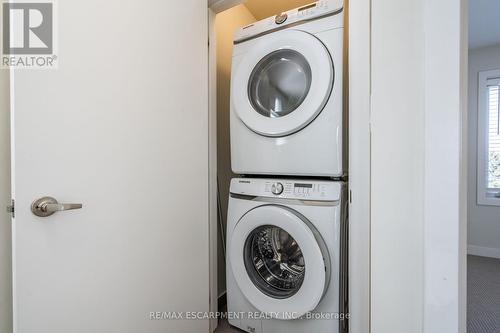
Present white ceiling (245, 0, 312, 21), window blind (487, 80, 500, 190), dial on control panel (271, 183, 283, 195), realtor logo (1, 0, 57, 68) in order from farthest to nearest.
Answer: window blind (487, 80, 500, 190)
white ceiling (245, 0, 312, 21)
dial on control panel (271, 183, 283, 195)
realtor logo (1, 0, 57, 68)

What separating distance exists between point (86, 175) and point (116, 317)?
0.53m

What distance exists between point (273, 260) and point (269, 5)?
1945mm

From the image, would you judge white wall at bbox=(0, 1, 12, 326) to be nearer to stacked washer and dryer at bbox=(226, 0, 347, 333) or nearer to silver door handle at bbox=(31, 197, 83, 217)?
silver door handle at bbox=(31, 197, 83, 217)

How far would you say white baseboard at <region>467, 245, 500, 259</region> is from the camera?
8.93 ft

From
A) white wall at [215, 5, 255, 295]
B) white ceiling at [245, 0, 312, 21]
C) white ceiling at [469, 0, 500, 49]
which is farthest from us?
white ceiling at [469, 0, 500, 49]

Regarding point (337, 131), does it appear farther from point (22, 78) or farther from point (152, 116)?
point (22, 78)

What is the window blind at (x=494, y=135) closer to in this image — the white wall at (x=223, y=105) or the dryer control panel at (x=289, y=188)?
the dryer control panel at (x=289, y=188)

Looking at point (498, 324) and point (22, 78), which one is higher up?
point (22, 78)

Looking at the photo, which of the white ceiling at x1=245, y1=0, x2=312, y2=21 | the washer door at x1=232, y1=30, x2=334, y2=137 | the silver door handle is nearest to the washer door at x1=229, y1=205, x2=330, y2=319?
the washer door at x1=232, y1=30, x2=334, y2=137

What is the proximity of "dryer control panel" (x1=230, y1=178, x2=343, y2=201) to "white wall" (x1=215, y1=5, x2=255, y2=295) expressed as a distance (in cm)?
48

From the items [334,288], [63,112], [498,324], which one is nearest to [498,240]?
[498,324]

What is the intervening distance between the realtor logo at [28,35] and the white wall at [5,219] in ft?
0.34

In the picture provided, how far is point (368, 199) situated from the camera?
886mm

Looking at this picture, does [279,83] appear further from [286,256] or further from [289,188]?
[286,256]
